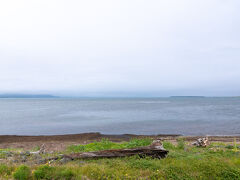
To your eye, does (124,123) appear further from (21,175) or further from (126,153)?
(21,175)

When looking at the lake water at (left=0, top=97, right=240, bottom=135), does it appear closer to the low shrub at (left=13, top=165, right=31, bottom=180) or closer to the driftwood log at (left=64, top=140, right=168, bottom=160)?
the driftwood log at (left=64, top=140, right=168, bottom=160)

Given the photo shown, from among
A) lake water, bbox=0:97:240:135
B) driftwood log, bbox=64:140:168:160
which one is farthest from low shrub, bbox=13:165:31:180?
lake water, bbox=0:97:240:135

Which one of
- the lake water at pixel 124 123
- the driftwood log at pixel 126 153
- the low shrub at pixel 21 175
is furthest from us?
the lake water at pixel 124 123

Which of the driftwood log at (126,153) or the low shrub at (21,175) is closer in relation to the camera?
the low shrub at (21,175)

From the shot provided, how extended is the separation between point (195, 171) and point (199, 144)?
25.2 feet

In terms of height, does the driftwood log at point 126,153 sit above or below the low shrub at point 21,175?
below

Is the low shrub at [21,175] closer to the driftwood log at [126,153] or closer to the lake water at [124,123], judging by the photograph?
the driftwood log at [126,153]

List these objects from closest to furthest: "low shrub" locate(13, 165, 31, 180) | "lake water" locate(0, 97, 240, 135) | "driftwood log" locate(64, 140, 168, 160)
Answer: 1. "low shrub" locate(13, 165, 31, 180)
2. "driftwood log" locate(64, 140, 168, 160)
3. "lake water" locate(0, 97, 240, 135)

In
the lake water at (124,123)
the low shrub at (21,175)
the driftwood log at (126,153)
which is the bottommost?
the lake water at (124,123)

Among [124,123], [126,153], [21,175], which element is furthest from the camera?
[124,123]

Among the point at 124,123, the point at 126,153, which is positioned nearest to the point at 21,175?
the point at 126,153

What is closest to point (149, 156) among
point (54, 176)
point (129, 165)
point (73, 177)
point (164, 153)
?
point (164, 153)

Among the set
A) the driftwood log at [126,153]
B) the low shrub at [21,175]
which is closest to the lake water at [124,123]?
the driftwood log at [126,153]

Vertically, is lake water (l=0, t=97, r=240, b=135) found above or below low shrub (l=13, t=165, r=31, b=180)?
below
